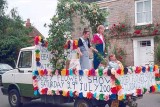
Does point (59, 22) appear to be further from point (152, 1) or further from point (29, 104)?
point (152, 1)

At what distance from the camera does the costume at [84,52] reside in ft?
30.8

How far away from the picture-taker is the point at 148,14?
2192 centimetres

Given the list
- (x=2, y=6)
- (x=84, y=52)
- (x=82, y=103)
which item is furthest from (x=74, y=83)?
(x=2, y=6)

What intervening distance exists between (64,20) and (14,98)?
3409 mm

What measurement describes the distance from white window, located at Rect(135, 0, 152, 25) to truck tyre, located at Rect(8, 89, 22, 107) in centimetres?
1293

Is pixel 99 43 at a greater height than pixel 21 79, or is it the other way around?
pixel 99 43

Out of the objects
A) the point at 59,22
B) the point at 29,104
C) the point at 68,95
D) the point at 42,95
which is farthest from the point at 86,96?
the point at 29,104

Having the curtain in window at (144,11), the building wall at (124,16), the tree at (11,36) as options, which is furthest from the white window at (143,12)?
the tree at (11,36)

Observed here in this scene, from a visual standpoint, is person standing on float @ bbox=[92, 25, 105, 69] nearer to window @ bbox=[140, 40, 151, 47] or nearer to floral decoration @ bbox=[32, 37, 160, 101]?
floral decoration @ bbox=[32, 37, 160, 101]

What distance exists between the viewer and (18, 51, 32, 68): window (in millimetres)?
10559

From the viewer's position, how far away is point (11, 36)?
30438 mm

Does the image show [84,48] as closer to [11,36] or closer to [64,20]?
[64,20]

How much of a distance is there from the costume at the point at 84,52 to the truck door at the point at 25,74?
1.86m

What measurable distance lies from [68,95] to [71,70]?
28.0 inches
